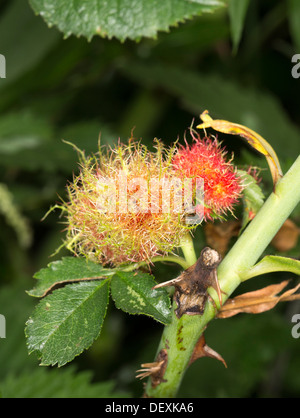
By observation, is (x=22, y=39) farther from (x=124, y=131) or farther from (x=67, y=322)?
(x=67, y=322)

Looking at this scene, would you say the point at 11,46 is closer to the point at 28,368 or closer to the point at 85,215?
the point at 28,368

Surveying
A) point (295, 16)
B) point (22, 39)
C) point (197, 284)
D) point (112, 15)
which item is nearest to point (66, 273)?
point (197, 284)

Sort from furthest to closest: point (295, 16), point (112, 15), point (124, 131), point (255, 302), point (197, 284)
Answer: point (124, 131) → point (295, 16) → point (112, 15) → point (255, 302) → point (197, 284)

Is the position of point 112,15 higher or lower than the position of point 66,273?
higher

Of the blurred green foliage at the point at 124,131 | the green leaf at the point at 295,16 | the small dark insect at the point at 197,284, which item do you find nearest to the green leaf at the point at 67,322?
the small dark insect at the point at 197,284

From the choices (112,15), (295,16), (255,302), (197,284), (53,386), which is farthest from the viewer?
(295,16)

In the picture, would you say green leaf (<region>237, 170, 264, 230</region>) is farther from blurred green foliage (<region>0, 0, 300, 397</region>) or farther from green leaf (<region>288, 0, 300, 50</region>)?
green leaf (<region>288, 0, 300, 50</region>)

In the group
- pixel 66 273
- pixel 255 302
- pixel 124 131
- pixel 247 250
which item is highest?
pixel 247 250

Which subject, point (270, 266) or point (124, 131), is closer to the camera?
point (270, 266)
